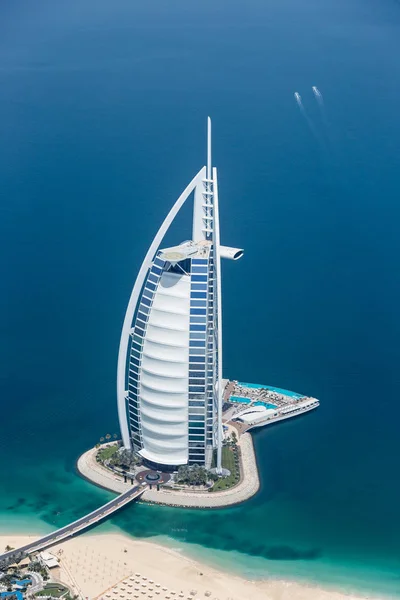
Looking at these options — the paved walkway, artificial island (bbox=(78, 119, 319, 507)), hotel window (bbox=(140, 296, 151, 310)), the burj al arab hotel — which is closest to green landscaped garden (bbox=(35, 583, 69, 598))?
the paved walkway

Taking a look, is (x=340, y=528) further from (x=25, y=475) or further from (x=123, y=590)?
(x=25, y=475)

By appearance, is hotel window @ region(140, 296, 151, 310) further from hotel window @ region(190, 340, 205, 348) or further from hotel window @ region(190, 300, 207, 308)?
hotel window @ region(190, 340, 205, 348)

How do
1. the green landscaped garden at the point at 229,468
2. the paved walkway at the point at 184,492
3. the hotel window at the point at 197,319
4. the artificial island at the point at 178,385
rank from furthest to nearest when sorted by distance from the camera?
the green landscaped garden at the point at 229,468 < the hotel window at the point at 197,319 < the artificial island at the point at 178,385 < the paved walkway at the point at 184,492

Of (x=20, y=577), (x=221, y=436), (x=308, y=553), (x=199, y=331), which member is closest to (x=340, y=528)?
(x=308, y=553)

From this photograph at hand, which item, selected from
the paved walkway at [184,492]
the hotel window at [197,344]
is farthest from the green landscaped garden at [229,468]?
the hotel window at [197,344]

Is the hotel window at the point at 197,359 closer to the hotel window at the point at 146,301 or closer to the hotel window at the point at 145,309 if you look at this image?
the hotel window at the point at 145,309
